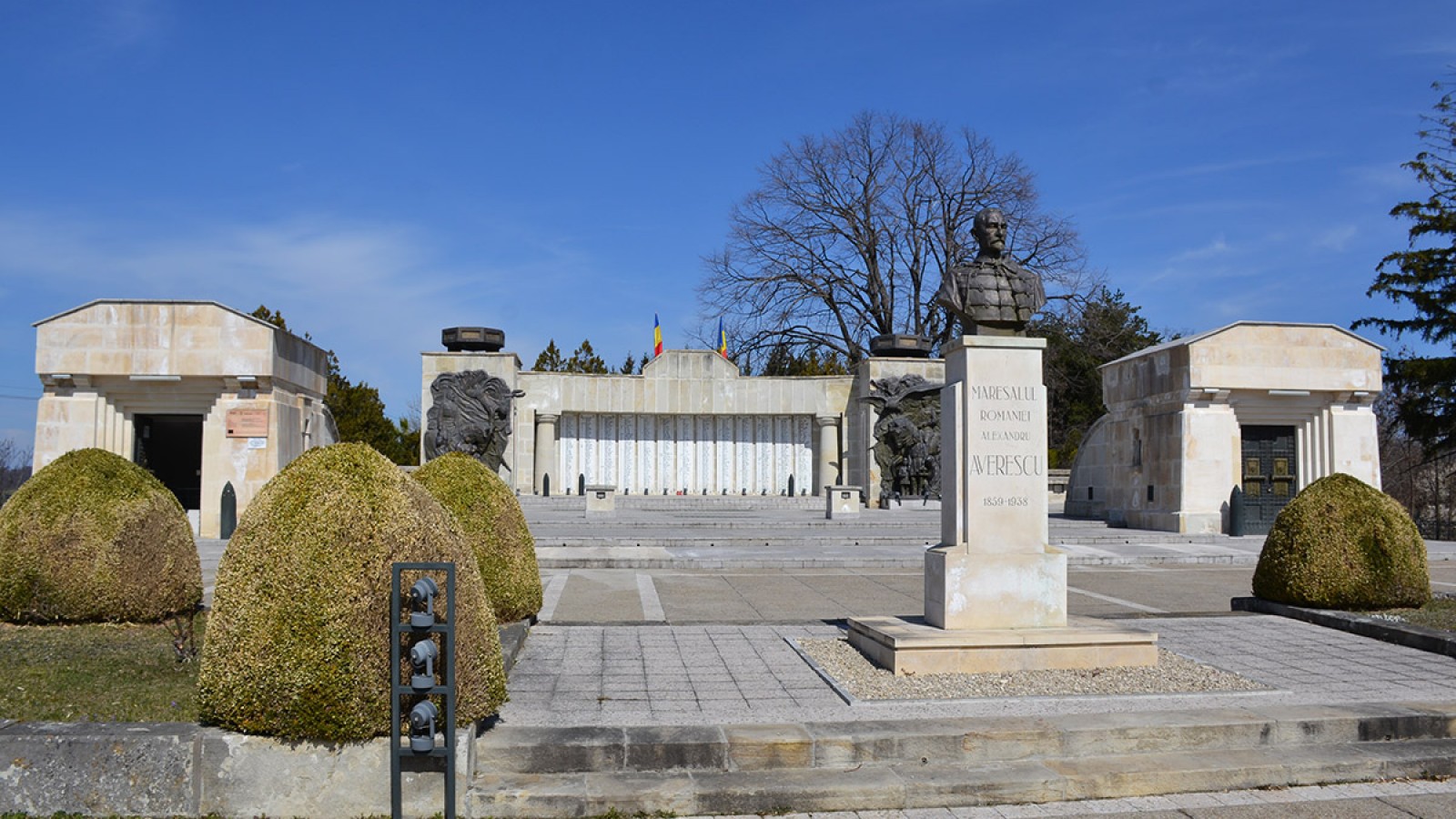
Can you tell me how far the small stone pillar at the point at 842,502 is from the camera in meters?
24.6

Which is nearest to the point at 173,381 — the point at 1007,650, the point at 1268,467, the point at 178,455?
the point at 178,455

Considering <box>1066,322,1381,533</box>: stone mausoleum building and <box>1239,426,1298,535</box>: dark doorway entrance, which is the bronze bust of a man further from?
<box>1239,426,1298,535</box>: dark doorway entrance

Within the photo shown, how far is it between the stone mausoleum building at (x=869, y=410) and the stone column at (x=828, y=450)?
1.58 m

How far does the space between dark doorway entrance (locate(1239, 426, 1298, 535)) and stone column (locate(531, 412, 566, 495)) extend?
18.5m

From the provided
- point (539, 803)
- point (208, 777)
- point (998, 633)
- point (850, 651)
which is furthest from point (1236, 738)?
point (208, 777)

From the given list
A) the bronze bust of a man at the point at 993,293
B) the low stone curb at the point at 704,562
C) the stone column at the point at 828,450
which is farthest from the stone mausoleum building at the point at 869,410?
the bronze bust of a man at the point at 993,293

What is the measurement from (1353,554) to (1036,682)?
16.0 ft

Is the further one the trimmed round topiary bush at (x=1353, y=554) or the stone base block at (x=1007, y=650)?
the trimmed round topiary bush at (x=1353, y=554)

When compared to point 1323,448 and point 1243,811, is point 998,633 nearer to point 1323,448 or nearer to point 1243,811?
point 1243,811

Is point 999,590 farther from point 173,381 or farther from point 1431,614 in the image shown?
point 173,381

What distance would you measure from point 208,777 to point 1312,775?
18.5 feet

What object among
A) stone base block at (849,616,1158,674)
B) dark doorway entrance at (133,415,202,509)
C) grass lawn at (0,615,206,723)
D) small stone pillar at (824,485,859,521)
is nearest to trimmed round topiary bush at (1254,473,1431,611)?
stone base block at (849,616,1158,674)

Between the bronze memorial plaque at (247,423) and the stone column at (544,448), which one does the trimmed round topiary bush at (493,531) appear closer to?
the bronze memorial plaque at (247,423)

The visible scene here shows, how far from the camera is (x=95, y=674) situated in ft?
22.7
